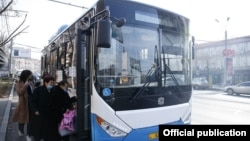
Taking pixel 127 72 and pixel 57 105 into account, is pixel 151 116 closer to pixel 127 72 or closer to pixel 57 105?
pixel 127 72

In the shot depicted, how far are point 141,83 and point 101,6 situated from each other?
155cm

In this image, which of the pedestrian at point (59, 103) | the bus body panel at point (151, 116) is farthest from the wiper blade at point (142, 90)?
the pedestrian at point (59, 103)

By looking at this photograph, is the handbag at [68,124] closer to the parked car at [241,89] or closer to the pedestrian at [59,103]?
the pedestrian at [59,103]

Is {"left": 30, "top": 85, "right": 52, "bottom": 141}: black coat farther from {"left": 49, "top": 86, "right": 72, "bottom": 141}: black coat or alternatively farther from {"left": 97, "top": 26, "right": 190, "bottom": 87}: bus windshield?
{"left": 97, "top": 26, "right": 190, "bottom": 87}: bus windshield

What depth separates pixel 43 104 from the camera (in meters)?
6.07

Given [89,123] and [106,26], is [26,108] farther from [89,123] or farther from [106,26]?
[106,26]

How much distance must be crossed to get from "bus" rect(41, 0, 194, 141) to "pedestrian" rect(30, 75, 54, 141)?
0.74 metres

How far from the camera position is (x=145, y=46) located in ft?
16.6

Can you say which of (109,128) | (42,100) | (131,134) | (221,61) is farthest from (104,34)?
(221,61)

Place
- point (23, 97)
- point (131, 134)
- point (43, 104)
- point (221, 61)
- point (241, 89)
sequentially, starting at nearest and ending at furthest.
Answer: point (131, 134)
point (43, 104)
point (23, 97)
point (241, 89)
point (221, 61)

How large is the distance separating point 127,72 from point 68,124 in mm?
1720

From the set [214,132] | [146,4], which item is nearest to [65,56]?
[146,4]

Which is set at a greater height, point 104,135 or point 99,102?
point 99,102

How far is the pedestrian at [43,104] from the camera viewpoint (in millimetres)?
6051
